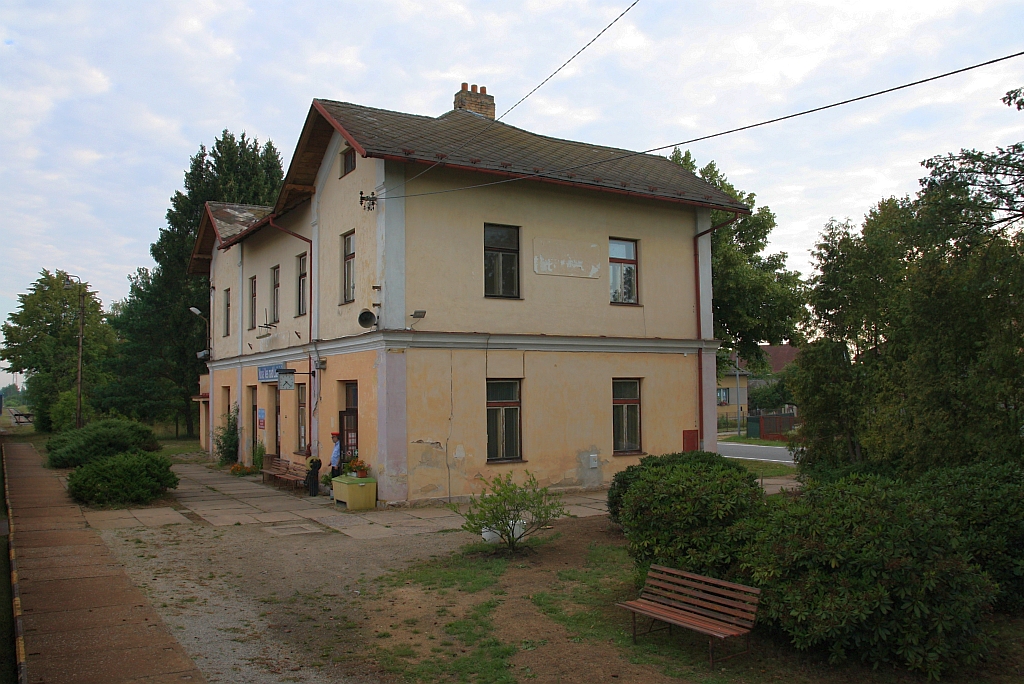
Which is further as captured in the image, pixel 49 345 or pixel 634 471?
pixel 49 345

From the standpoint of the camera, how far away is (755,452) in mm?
32156

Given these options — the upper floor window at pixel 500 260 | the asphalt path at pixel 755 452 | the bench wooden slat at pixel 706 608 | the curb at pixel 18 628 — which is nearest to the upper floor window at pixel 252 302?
the upper floor window at pixel 500 260

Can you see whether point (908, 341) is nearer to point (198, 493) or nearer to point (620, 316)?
point (620, 316)

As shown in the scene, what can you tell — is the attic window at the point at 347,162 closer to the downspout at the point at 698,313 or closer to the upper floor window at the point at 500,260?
the upper floor window at the point at 500,260

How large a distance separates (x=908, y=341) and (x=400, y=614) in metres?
7.50

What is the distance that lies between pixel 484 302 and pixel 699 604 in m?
10.2

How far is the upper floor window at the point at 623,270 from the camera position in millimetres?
18266

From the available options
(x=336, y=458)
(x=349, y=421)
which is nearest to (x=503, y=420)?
(x=349, y=421)

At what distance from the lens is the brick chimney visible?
20.7 metres

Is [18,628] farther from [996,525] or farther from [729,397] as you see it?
[729,397]

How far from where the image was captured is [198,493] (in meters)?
18.5

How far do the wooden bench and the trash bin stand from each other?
8.58m

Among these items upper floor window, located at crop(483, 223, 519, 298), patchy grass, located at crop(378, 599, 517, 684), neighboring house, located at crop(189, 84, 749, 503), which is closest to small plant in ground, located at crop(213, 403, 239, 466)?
neighboring house, located at crop(189, 84, 749, 503)

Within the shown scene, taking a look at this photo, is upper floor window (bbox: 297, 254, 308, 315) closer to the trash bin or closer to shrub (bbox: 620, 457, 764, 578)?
the trash bin
